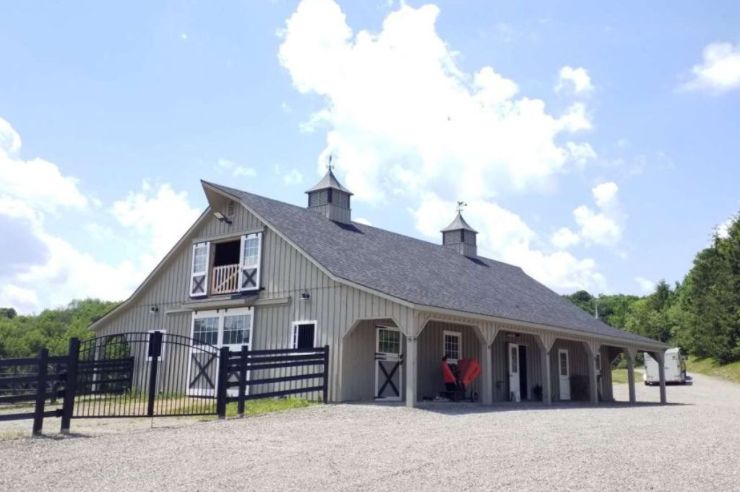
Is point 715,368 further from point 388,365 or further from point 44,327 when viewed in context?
point 44,327

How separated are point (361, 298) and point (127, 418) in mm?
5829

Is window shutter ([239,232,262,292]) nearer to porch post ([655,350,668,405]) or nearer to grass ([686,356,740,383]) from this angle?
porch post ([655,350,668,405])

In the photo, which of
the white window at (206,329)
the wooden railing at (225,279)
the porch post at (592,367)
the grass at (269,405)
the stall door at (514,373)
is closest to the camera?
the grass at (269,405)

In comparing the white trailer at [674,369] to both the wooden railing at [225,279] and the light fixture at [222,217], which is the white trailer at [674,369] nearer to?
the wooden railing at [225,279]

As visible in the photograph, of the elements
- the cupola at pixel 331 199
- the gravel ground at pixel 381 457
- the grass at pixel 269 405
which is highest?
the cupola at pixel 331 199

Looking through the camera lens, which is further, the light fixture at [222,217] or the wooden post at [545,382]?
the light fixture at [222,217]

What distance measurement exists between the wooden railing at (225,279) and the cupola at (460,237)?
10484 mm

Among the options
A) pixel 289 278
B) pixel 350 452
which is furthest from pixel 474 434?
pixel 289 278

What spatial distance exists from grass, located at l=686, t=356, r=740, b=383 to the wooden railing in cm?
3667

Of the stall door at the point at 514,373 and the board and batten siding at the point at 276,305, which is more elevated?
the board and batten siding at the point at 276,305

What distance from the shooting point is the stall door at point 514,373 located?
22.0 m

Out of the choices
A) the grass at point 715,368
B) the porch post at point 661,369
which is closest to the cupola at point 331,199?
the porch post at point 661,369

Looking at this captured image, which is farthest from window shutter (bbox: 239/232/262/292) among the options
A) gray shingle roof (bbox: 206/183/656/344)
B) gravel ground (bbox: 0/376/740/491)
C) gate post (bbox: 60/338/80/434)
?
gate post (bbox: 60/338/80/434)

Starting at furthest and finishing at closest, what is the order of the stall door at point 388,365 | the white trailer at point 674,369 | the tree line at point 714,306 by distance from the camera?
1. the tree line at point 714,306
2. the white trailer at point 674,369
3. the stall door at point 388,365
